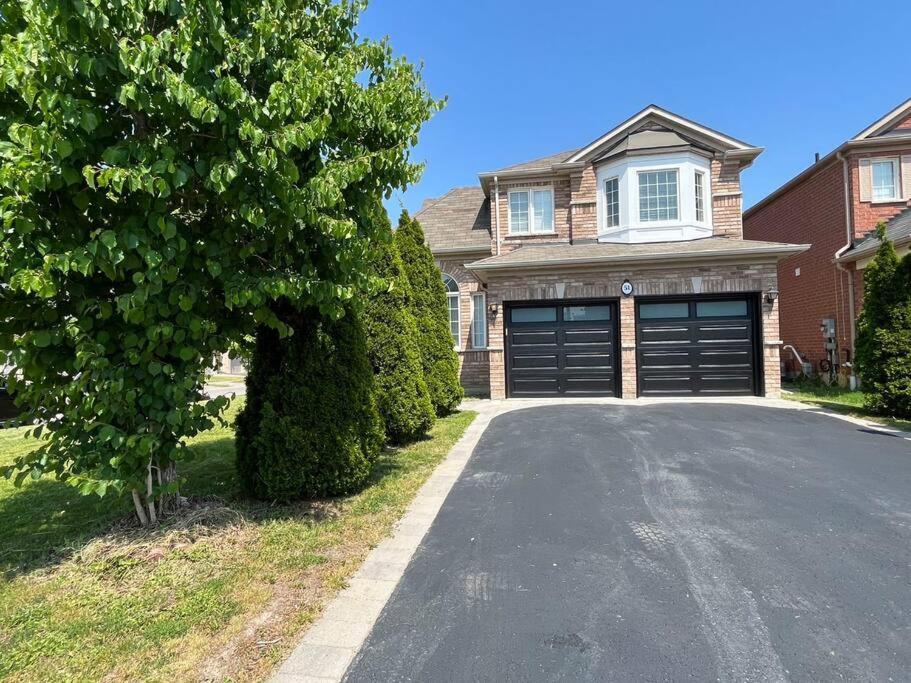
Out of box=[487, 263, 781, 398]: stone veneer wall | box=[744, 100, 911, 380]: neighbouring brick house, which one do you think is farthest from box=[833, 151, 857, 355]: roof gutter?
box=[487, 263, 781, 398]: stone veneer wall

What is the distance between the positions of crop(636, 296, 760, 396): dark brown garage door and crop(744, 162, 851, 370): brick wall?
3760 millimetres

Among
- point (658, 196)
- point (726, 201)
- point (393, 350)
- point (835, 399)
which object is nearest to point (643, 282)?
point (658, 196)

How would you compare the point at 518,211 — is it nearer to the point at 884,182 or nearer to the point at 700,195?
the point at 700,195

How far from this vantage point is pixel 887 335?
321 inches

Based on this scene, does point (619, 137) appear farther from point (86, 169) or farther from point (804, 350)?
point (86, 169)

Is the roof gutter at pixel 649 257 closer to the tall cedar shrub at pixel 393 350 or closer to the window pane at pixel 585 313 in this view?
the window pane at pixel 585 313

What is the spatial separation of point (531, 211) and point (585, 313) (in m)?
4.21

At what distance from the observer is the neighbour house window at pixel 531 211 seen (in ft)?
46.2

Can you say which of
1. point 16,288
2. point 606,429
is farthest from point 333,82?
point 606,429

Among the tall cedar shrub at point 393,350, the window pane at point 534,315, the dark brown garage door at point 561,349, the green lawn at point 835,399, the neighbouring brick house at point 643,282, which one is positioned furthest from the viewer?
the window pane at point 534,315

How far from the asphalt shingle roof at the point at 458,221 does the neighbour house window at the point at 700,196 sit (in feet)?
19.1

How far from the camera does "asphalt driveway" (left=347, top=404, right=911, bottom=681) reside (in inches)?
92.4

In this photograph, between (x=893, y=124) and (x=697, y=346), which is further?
(x=893, y=124)

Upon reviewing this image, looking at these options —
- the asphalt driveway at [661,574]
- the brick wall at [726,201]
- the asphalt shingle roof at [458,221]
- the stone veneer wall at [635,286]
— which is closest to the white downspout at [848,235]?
the brick wall at [726,201]
